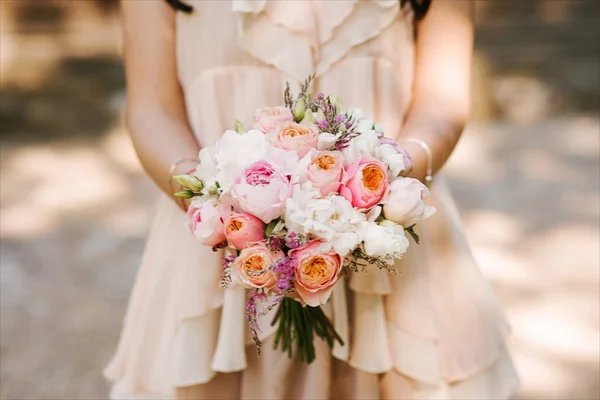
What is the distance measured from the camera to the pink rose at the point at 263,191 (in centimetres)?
99

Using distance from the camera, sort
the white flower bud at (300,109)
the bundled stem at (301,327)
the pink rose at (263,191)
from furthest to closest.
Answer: the bundled stem at (301,327), the white flower bud at (300,109), the pink rose at (263,191)

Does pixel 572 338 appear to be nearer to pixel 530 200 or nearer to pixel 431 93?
pixel 530 200

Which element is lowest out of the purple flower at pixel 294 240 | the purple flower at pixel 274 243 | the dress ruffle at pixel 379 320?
the dress ruffle at pixel 379 320

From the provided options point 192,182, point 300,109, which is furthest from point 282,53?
point 192,182

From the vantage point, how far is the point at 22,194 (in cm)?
370

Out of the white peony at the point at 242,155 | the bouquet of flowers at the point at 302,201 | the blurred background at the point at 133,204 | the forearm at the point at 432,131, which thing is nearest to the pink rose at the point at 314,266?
the bouquet of flowers at the point at 302,201

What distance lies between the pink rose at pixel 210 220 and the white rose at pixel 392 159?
0.23 m

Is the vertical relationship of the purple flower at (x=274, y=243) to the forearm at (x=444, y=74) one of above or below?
below

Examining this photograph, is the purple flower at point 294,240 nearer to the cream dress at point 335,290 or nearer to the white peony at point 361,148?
the white peony at point 361,148

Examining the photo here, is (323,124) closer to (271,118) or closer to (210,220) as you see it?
(271,118)

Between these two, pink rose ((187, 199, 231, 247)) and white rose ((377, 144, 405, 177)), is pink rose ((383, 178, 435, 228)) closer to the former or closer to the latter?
white rose ((377, 144, 405, 177))

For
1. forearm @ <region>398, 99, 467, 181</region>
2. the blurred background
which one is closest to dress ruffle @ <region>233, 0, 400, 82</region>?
forearm @ <region>398, 99, 467, 181</region>

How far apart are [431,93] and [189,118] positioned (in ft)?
1.45

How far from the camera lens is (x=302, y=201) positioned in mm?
1003
